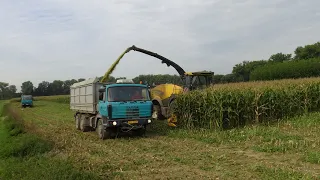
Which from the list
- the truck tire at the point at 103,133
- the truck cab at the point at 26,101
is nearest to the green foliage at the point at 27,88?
the truck cab at the point at 26,101

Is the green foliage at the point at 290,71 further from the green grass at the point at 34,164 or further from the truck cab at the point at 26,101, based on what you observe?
the green grass at the point at 34,164

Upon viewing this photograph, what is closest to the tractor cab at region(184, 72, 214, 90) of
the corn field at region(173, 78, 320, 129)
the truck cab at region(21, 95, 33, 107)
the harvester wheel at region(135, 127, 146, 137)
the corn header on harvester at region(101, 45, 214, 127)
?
the corn header on harvester at region(101, 45, 214, 127)

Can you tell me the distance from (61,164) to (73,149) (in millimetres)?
3419

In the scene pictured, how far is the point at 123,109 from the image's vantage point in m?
13.5

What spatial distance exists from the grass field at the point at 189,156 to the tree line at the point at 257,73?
15.4 ft

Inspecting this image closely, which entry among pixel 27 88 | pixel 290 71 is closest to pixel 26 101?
pixel 290 71

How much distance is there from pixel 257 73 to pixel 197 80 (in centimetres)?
3020

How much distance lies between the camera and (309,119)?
48.9 ft

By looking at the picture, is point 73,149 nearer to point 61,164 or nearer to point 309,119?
point 61,164

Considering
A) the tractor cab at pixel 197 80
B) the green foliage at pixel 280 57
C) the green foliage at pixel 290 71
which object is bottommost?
the tractor cab at pixel 197 80

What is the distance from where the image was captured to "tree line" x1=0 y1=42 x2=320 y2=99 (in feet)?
73.9

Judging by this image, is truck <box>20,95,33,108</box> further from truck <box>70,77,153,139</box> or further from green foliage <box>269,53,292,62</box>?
green foliage <box>269,53,292,62</box>

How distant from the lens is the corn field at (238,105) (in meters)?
14.3

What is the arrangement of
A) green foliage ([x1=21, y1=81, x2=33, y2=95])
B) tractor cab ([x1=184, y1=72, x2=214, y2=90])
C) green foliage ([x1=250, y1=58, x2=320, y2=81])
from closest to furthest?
tractor cab ([x1=184, y1=72, x2=214, y2=90]) < green foliage ([x1=250, y1=58, x2=320, y2=81]) < green foliage ([x1=21, y1=81, x2=33, y2=95])
